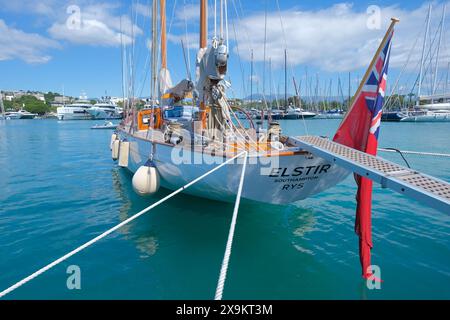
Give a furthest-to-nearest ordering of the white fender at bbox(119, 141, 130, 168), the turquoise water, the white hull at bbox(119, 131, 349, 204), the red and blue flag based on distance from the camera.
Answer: the white fender at bbox(119, 141, 130, 168) < the white hull at bbox(119, 131, 349, 204) < the red and blue flag < the turquoise water

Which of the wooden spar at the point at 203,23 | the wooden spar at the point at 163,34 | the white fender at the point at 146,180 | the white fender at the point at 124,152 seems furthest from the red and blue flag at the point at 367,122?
the wooden spar at the point at 163,34

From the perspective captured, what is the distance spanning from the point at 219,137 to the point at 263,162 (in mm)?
2436

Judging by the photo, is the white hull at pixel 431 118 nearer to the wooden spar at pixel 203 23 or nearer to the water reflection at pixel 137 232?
the wooden spar at pixel 203 23

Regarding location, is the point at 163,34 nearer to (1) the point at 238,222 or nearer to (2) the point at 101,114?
(1) the point at 238,222

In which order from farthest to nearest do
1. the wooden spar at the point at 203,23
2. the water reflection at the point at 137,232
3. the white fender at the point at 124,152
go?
the white fender at the point at 124,152
the wooden spar at the point at 203,23
the water reflection at the point at 137,232

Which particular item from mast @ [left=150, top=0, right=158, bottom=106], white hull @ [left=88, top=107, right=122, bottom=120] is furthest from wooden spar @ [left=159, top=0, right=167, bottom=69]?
white hull @ [left=88, top=107, right=122, bottom=120]

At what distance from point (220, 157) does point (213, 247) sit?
1.82 m

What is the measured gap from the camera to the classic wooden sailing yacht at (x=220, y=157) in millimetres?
5695

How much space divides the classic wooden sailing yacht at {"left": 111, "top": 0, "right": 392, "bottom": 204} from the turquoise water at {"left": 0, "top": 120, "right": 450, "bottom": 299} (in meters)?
0.92

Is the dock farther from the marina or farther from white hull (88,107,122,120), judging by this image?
white hull (88,107,122,120)

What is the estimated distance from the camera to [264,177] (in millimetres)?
5707

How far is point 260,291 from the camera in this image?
14.5ft

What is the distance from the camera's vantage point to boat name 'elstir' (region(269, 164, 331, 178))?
5.66m

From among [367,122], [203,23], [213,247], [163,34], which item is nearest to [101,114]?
[163,34]
